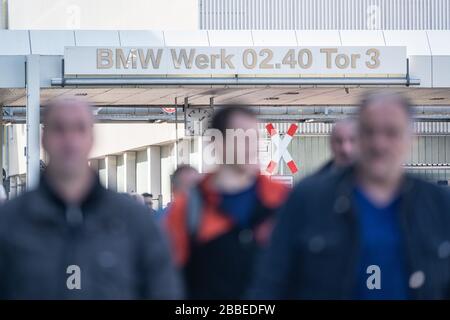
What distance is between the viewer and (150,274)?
4.46 metres

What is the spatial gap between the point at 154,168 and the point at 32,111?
35.3m

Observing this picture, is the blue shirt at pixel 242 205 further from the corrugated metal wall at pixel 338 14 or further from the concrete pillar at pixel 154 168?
the corrugated metal wall at pixel 338 14

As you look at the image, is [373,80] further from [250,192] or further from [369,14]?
[369,14]

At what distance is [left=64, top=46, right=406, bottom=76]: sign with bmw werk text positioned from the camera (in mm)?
27125

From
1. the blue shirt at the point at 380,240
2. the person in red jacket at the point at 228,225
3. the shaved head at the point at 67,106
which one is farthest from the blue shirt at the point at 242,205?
the shaved head at the point at 67,106

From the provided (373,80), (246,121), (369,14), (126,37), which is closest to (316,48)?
(373,80)

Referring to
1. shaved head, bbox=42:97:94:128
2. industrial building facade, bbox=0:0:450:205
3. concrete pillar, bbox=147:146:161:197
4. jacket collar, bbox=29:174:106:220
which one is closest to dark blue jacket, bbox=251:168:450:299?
jacket collar, bbox=29:174:106:220

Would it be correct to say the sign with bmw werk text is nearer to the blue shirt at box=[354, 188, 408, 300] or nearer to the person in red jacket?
the person in red jacket

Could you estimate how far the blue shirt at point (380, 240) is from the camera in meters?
4.42

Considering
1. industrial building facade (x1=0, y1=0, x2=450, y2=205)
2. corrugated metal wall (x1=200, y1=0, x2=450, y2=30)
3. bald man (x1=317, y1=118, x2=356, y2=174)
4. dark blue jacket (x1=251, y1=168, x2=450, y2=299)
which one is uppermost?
corrugated metal wall (x1=200, y1=0, x2=450, y2=30)

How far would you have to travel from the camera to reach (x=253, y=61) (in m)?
27.3

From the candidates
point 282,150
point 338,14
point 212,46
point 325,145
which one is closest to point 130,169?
point 325,145

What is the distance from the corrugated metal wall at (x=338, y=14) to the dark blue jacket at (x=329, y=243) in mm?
73378

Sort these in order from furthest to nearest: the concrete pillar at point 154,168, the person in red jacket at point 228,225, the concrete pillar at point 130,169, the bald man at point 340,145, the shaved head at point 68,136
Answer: the concrete pillar at point 130,169 → the concrete pillar at point 154,168 → the bald man at point 340,145 → the person in red jacket at point 228,225 → the shaved head at point 68,136
